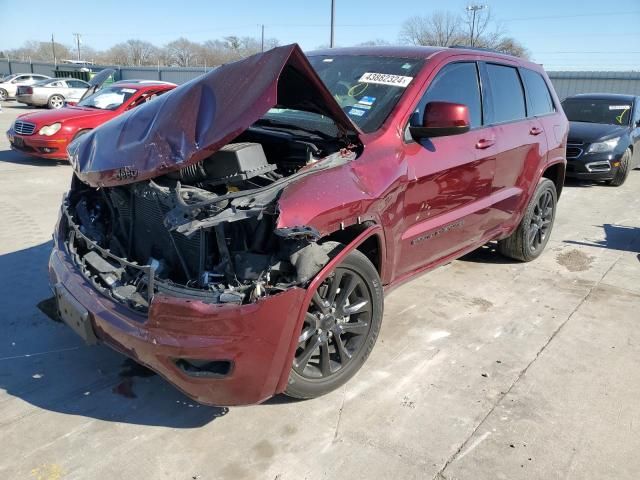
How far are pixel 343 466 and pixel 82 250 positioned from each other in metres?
1.95

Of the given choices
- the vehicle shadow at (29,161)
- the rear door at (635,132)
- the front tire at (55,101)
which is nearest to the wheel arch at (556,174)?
the rear door at (635,132)

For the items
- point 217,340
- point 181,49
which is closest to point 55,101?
point 217,340

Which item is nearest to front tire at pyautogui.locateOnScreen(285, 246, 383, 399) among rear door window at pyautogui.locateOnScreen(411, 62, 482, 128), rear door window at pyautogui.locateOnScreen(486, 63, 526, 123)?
rear door window at pyautogui.locateOnScreen(411, 62, 482, 128)

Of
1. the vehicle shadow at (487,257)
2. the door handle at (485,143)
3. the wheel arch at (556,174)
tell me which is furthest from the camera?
the wheel arch at (556,174)

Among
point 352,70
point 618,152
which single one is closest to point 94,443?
point 352,70

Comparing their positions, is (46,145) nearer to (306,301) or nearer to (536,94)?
(536,94)

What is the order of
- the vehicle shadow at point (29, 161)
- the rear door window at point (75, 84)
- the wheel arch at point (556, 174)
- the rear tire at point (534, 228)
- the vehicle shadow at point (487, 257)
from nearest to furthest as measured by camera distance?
1. the rear tire at point (534, 228)
2. the vehicle shadow at point (487, 257)
3. the wheel arch at point (556, 174)
4. the vehicle shadow at point (29, 161)
5. the rear door window at point (75, 84)

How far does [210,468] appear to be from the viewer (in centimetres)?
243

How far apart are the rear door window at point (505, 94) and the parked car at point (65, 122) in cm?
743

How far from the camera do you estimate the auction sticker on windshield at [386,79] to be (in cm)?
345

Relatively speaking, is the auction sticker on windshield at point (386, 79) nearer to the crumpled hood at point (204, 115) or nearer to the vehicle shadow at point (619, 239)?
the crumpled hood at point (204, 115)

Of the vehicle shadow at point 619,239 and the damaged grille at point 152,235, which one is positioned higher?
the damaged grille at point 152,235

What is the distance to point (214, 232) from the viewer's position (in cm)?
264

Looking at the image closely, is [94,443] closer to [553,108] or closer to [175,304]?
[175,304]
